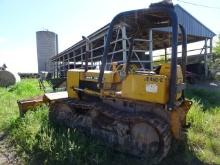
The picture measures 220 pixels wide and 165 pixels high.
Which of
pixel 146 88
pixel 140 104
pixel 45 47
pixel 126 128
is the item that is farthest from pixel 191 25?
pixel 45 47

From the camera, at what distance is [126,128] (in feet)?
17.8

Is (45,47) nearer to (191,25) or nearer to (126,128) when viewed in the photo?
(191,25)

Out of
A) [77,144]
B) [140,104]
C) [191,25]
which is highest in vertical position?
[191,25]

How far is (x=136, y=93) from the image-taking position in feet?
17.7

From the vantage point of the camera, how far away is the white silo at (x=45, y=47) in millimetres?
44688

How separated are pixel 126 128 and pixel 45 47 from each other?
4139 centimetres

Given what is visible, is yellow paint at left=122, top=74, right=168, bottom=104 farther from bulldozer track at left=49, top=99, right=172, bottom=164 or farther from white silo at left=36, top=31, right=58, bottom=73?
white silo at left=36, top=31, right=58, bottom=73

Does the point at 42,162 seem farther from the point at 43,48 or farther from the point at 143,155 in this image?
the point at 43,48

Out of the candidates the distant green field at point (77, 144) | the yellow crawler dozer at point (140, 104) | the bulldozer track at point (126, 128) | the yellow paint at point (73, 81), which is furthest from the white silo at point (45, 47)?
the yellow crawler dozer at point (140, 104)

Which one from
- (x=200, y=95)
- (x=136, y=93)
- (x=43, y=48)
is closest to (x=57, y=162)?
(x=136, y=93)

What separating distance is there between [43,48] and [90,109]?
133ft

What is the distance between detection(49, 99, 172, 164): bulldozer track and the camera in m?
5.04

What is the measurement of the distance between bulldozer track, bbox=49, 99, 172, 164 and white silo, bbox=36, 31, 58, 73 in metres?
38.9

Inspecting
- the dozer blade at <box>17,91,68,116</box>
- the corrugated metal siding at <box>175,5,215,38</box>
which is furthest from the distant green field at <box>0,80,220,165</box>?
the corrugated metal siding at <box>175,5,215,38</box>
